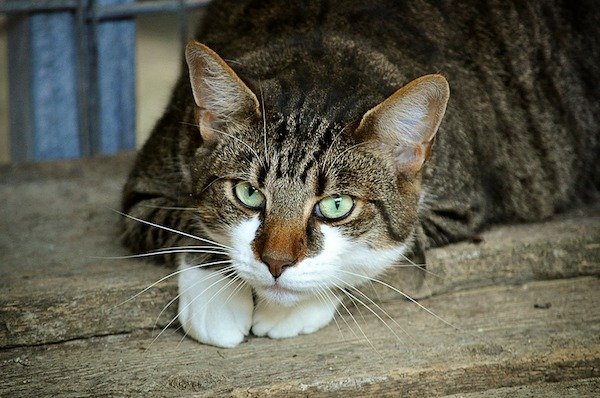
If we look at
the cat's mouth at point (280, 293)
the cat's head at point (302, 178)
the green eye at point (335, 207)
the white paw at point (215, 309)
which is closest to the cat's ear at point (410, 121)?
the cat's head at point (302, 178)

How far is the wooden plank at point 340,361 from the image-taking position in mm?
2812

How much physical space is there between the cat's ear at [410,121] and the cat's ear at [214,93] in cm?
34

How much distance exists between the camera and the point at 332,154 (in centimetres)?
282

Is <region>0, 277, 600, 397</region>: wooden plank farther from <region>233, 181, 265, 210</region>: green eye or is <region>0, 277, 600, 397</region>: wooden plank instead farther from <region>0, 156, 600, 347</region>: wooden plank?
<region>233, 181, 265, 210</region>: green eye

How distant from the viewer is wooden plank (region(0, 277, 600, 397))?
111 inches

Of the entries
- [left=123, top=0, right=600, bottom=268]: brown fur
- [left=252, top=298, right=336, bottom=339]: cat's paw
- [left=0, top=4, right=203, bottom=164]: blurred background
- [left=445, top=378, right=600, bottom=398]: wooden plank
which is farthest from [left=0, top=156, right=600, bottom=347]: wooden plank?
[left=0, top=4, right=203, bottom=164]: blurred background

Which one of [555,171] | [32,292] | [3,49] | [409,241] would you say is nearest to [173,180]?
[32,292]

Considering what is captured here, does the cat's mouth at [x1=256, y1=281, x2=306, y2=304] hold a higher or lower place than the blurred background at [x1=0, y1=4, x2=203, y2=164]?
higher

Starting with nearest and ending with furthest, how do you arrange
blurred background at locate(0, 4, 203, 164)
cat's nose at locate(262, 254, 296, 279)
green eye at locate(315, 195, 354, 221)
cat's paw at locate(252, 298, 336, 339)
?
1. cat's nose at locate(262, 254, 296, 279)
2. green eye at locate(315, 195, 354, 221)
3. cat's paw at locate(252, 298, 336, 339)
4. blurred background at locate(0, 4, 203, 164)

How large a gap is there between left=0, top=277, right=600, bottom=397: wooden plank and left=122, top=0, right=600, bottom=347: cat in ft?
0.36

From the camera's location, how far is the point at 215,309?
2979mm

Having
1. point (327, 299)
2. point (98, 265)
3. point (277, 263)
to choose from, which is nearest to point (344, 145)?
point (277, 263)

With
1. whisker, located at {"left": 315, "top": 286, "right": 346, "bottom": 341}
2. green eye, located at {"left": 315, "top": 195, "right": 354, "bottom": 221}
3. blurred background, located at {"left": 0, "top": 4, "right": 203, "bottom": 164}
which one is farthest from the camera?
blurred background, located at {"left": 0, "top": 4, "right": 203, "bottom": 164}

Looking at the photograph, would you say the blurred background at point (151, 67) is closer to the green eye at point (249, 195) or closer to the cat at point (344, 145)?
the cat at point (344, 145)
